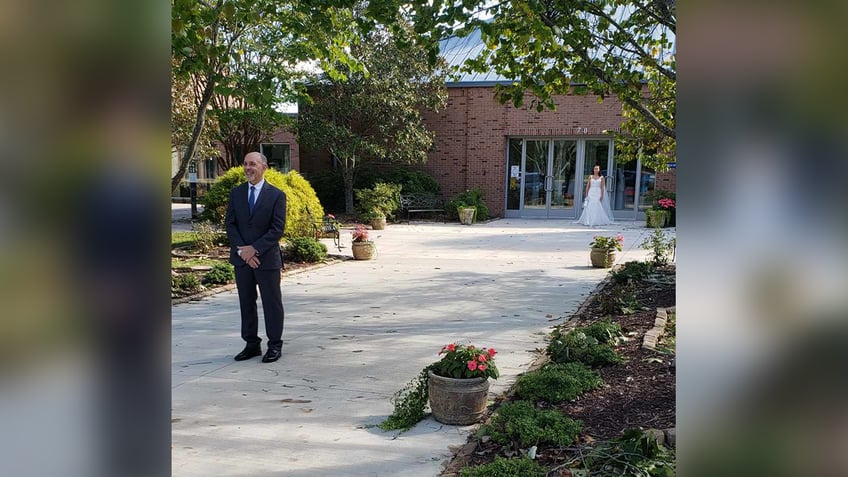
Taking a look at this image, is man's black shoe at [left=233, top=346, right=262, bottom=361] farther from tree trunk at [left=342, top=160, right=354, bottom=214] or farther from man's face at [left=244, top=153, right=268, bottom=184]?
tree trunk at [left=342, top=160, right=354, bottom=214]

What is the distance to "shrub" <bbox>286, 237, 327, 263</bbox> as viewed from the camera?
12.4 meters

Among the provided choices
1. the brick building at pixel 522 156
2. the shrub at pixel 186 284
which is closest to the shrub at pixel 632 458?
the shrub at pixel 186 284

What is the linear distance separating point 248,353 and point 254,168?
1810mm

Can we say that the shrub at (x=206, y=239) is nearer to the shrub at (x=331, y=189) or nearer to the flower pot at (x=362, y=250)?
the flower pot at (x=362, y=250)

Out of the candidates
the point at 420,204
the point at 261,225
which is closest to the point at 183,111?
the point at 420,204

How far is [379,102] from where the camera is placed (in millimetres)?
21188

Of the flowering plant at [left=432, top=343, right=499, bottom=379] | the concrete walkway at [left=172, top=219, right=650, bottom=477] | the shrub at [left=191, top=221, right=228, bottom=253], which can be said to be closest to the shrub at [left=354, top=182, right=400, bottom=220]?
the shrub at [left=191, top=221, right=228, bottom=253]

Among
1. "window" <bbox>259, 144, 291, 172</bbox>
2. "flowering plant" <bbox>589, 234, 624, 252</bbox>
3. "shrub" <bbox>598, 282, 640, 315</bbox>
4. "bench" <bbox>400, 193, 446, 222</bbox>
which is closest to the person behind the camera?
"shrub" <bbox>598, 282, 640, 315</bbox>

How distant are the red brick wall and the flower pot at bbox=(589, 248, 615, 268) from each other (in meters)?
11.9

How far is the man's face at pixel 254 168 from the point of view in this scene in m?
5.89

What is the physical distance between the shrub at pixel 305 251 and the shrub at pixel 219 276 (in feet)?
7.36
